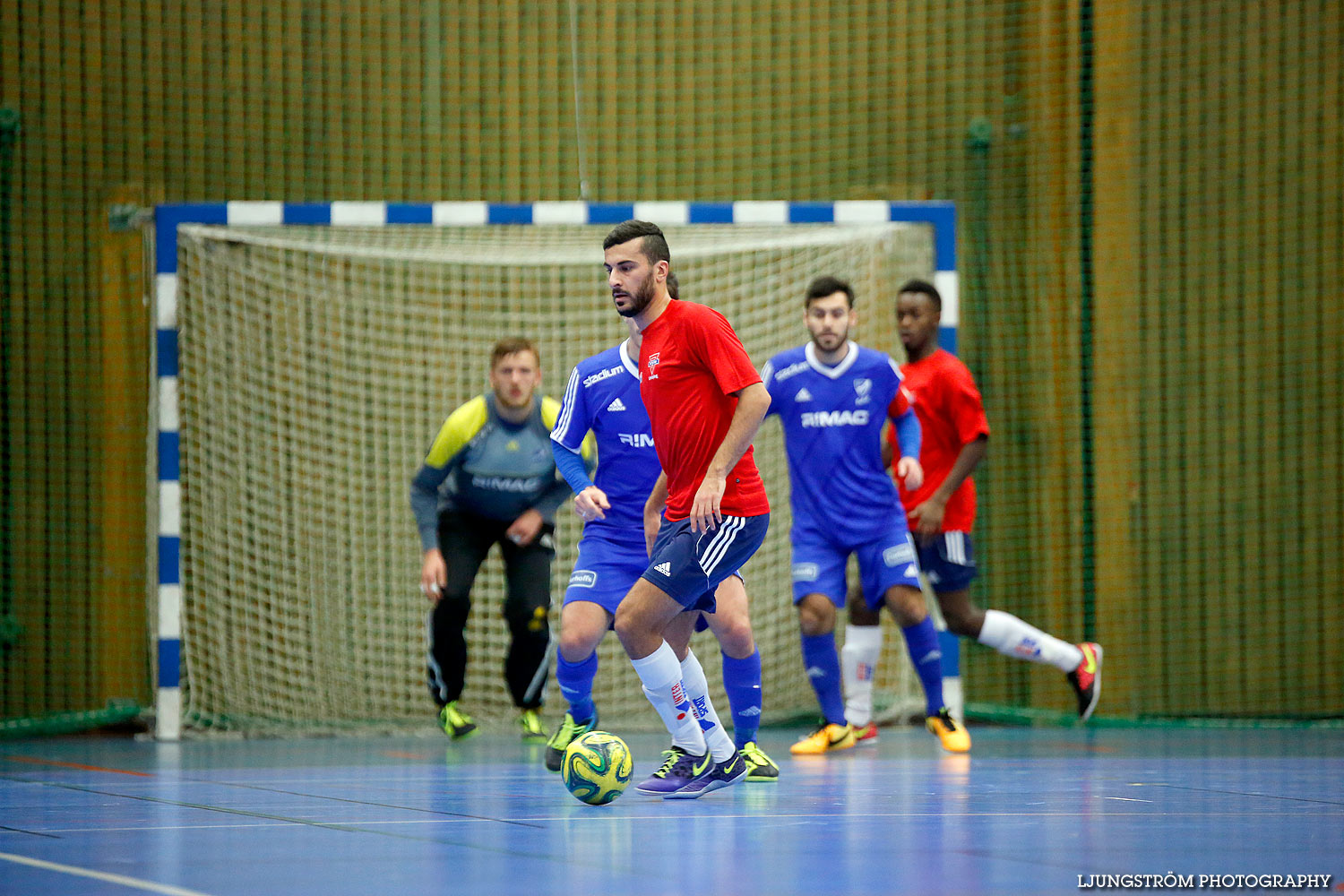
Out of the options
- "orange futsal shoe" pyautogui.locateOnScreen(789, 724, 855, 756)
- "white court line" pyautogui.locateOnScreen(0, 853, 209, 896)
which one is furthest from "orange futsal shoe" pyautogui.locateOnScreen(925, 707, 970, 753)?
"white court line" pyautogui.locateOnScreen(0, 853, 209, 896)

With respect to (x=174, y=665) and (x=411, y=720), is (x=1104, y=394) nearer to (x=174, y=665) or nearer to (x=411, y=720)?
(x=411, y=720)

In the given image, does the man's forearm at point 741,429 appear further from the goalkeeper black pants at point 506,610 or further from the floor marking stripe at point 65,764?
the goalkeeper black pants at point 506,610

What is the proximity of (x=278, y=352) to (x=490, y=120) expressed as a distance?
212cm

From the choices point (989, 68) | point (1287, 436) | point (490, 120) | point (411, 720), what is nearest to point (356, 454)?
point (411, 720)

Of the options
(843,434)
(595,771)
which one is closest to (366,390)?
(843,434)

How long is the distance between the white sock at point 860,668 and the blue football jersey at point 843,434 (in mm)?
674

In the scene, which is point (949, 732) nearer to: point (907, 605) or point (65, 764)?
point (907, 605)

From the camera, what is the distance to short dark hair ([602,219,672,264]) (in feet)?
15.1

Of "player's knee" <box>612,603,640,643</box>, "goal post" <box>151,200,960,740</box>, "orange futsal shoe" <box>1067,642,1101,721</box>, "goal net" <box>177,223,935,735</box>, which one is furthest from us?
"goal net" <box>177,223,935,735</box>

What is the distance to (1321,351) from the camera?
855 cm

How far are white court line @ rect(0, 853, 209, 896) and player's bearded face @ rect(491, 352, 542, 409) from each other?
385 cm

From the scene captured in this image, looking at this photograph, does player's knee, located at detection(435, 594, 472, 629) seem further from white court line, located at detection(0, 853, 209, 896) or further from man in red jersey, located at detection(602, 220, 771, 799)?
white court line, located at detection(0, 853, 209, 896)

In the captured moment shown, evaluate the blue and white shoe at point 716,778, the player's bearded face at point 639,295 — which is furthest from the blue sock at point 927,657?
the player's bearded face at point 639,295

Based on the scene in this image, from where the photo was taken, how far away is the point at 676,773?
482 cm
